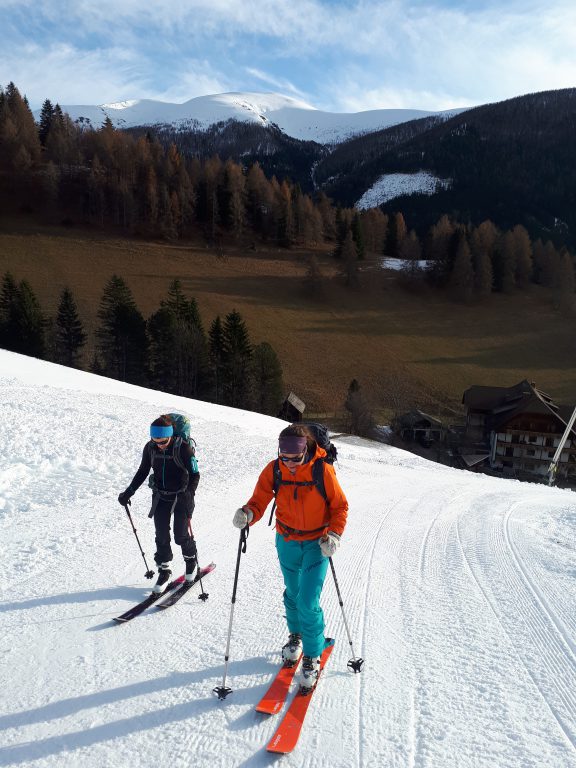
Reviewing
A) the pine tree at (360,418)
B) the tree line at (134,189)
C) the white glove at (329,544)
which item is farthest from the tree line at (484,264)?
the white glove at (329,544)

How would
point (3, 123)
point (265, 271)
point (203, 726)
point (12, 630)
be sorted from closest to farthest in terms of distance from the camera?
point (203, 726), point (12, 630), point (265, 271), point (3, 123)

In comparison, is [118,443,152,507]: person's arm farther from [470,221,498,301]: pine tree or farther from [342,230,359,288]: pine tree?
[470,221,498,301]: pine tree

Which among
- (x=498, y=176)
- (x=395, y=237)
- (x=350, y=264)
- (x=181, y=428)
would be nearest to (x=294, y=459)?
(x=181, y=428)

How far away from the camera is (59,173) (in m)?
78.4

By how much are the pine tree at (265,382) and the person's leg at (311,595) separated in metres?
36.4

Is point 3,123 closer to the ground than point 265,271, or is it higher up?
higher up

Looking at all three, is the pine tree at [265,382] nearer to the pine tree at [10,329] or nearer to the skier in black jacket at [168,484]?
the pine tree at [10,329]

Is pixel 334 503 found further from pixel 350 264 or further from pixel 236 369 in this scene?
pixel 350 264

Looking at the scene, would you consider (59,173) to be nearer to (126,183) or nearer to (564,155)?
(126,183)

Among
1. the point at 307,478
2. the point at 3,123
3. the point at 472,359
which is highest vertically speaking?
the point at 3,123

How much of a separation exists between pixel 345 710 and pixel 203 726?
117 cm

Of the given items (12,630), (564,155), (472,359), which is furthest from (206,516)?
(564,155)

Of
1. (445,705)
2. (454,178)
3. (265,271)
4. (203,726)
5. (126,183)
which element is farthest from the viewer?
(454,178)

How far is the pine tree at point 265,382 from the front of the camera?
40.4 m
